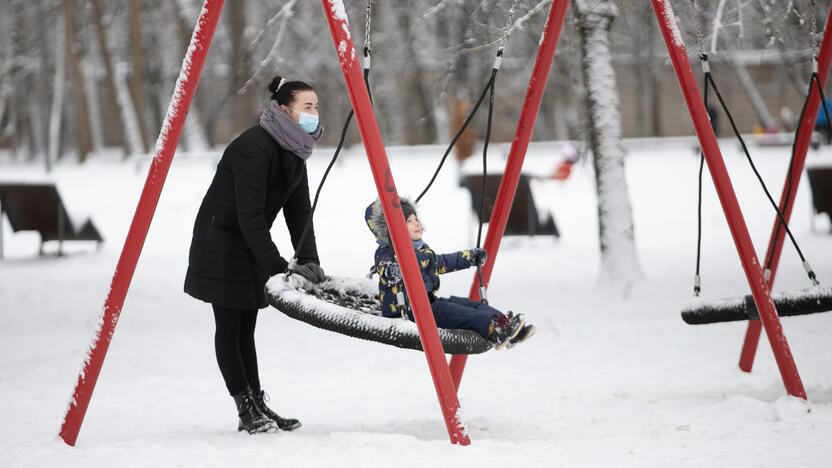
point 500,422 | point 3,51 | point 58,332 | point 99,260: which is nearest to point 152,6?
point 3,51

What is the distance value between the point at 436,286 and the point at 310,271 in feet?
1.75

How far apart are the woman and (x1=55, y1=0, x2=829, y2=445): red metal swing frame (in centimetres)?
25

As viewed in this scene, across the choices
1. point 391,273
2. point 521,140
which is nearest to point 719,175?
point 521,140

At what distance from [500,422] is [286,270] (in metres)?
1.39

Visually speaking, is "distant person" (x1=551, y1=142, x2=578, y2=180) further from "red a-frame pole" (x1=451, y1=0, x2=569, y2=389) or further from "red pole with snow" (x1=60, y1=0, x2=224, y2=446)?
"red pole with snow" (x1=60, y1=0, x2=224, y2=446)

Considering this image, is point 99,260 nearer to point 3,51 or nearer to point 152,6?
point 152,6

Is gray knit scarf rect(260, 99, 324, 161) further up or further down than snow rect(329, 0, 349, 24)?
further down

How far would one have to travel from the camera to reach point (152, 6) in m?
25.2

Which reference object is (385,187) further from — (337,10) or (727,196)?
(727,196)

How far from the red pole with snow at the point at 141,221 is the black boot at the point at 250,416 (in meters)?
0.61

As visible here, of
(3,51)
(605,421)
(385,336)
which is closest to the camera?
(385,336)

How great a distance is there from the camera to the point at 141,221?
13.9ft

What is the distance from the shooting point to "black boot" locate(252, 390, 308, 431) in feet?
14.9

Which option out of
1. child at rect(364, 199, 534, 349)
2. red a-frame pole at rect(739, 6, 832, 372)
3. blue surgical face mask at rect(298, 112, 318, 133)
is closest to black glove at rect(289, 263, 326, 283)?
child at rect(364, 199, 534, 349)
